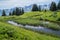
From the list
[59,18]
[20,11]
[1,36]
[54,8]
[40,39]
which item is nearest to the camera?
[1,36]

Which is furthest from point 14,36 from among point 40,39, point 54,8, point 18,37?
point 54,8

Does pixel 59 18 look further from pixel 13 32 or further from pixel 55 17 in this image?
pixel 13 32

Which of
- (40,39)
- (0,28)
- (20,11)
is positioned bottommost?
(20,11)

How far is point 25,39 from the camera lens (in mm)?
30828

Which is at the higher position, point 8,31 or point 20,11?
point 8,31

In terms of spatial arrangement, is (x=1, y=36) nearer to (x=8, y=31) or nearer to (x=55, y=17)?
(x=8, y=31)

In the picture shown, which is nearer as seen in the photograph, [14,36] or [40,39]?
[14,36]

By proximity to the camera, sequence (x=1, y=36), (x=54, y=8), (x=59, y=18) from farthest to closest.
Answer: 1. (x=54, y=8)
2. (x=59, y=18)
3. (x=1, y=36)

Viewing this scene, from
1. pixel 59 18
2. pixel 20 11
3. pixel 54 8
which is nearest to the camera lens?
pixel 59 18

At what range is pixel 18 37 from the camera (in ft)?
101

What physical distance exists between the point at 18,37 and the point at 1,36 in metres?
2.69

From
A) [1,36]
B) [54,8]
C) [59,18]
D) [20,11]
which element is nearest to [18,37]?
[1,36]

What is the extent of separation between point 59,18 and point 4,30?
211ft

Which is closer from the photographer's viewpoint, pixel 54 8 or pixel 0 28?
pixel 0 28
